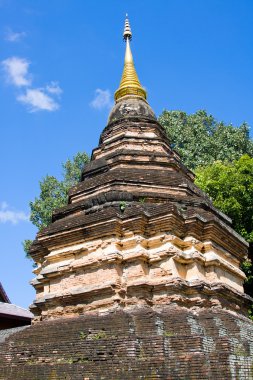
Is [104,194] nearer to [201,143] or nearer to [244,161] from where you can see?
[244,161]

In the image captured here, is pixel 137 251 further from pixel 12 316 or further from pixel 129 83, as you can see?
pixel 12 316

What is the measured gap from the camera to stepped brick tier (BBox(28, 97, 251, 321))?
916cm

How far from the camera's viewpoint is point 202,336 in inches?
300

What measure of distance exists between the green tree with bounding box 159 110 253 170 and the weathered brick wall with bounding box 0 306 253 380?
18634 millimetres

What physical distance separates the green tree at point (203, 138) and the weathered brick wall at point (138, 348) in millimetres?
18634

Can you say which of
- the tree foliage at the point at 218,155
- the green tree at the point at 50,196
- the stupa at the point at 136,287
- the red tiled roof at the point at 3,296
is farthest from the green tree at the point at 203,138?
the stupa at the point at 136,287

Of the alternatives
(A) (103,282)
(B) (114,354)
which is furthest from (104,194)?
(B) (114,354)

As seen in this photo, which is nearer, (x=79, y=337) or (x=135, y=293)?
(x=79, y=337)

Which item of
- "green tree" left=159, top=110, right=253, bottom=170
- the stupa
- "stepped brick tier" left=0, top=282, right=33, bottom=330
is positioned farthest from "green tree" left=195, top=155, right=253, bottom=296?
"stepped brick tier" left=0, top=282, right=33, bottom=330

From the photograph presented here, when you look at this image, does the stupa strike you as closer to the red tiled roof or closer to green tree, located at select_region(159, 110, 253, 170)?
the red tiled roof

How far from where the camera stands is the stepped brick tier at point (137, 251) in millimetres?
9156

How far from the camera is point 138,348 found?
759 cm

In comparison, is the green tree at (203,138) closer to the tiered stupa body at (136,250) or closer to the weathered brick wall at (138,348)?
the tiered stupa body at (136,250)

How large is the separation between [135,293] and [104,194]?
2.82 metres
